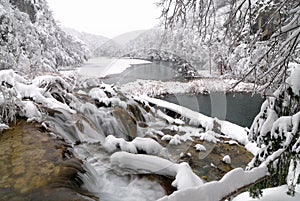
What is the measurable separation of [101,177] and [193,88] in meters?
9.56

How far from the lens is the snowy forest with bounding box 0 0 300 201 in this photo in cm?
216

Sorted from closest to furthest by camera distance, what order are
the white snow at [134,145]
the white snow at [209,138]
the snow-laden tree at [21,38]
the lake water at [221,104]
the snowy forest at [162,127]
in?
the snowy forest at [162,127] < the white snow at [134,145] < the white snow at [209,138] < the snow-laden tree at [21,38] < the lake water at [221,104]

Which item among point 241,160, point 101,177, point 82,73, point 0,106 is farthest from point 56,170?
point 82,73

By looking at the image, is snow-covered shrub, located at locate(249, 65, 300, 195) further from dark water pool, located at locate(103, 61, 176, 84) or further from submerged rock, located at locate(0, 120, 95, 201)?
dark water pool, located at locate(103, 61, 176, 84)

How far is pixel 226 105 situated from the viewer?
11.3 metres

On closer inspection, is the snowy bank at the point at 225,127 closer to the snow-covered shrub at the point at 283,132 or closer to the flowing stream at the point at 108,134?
the flowing stream at the point at 108,134

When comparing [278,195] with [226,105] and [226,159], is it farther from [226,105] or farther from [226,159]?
[226,105]

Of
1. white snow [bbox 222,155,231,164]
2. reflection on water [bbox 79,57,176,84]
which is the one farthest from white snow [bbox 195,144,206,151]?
reflection on water [bbox 79,57,176,84]

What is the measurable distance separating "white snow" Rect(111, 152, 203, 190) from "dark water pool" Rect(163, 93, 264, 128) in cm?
624

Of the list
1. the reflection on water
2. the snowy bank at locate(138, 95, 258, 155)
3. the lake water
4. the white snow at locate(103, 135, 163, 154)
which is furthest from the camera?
the lake water

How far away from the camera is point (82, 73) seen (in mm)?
9711

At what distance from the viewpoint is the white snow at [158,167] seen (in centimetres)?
271

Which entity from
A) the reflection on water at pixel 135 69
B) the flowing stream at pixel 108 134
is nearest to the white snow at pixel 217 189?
the flowing stream at pixel 108 134

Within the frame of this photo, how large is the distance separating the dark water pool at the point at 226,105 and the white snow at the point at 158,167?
20.5 ft
